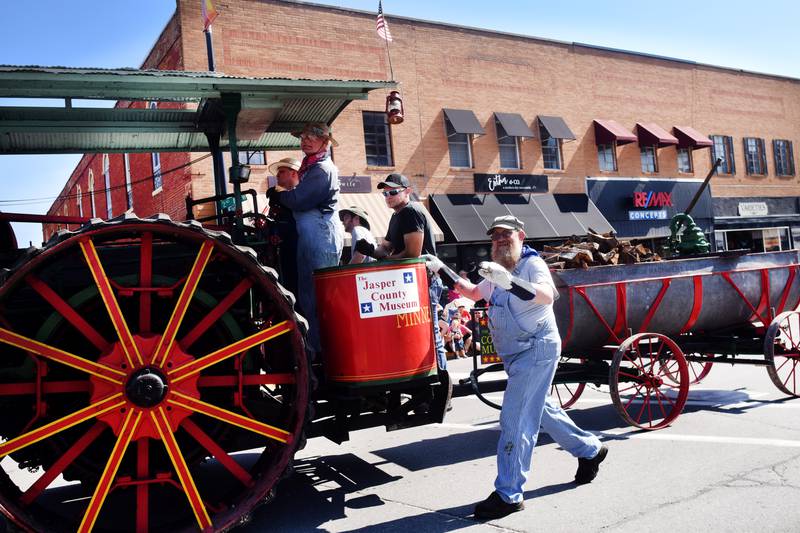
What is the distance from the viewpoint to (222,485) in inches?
206

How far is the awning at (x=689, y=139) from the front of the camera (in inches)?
1033

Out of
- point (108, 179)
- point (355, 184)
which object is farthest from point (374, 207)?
point (108, 179)

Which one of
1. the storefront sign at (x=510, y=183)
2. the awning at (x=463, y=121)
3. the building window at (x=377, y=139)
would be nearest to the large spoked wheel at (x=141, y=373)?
the building window at (x=377, y=139)

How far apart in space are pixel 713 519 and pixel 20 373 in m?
4.07

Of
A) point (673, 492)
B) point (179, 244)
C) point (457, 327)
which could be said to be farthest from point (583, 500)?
point (457, 327)

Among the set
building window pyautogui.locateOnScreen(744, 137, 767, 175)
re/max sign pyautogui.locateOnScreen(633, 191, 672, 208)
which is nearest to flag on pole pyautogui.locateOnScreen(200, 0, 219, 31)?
re/max sign pyautogui.locateOnScreen(633, 191, 672, 208)

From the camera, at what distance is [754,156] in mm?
30141

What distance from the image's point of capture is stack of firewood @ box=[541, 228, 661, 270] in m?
6.61

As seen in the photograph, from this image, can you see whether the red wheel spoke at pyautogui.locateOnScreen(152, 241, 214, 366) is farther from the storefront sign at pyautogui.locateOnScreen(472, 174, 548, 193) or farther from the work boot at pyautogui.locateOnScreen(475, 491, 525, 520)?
the storefront sign at pyautogui.locateOnScreen(472, 174, 548, 193)

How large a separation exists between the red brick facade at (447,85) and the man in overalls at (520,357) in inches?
512

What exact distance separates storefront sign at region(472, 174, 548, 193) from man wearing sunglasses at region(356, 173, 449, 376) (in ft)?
51.3

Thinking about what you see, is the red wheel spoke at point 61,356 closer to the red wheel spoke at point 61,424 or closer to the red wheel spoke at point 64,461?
the red wheel spoke at point 61,424

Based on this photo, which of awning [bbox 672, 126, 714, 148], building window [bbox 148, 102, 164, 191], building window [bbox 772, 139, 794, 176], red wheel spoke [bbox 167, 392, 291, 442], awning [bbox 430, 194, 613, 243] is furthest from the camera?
building window [bbox 772, 139, 794, 176]

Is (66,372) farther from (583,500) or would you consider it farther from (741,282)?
(741,282)
